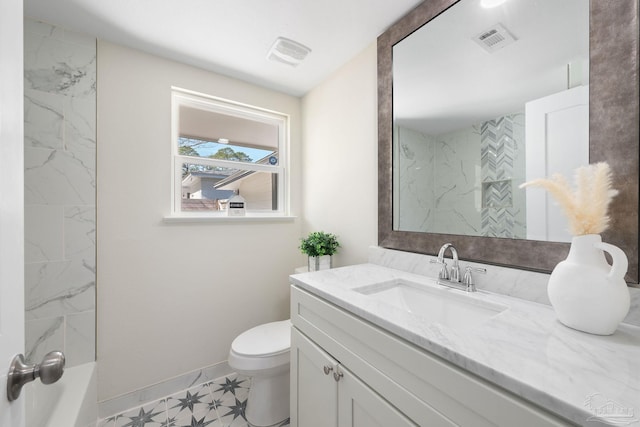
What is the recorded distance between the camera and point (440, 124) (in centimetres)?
129

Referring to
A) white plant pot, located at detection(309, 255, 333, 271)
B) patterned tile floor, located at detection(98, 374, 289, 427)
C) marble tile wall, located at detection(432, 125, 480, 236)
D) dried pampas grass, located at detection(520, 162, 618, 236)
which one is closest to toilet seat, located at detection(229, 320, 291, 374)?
patterned tile floor, located at detection(98, 374, 289, 427)

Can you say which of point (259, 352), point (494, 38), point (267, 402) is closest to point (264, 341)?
point (259, 352)

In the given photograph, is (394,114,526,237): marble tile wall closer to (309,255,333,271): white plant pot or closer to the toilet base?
(309,255,333,271): white plant pot

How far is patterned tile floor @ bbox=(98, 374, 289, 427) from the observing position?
1.51m

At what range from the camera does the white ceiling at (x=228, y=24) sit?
1339 millimetres

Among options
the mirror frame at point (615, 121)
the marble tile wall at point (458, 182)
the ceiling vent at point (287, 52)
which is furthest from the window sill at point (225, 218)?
the mirror frame at point (615, 121)

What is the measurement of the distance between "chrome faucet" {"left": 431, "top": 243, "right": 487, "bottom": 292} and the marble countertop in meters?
0.15

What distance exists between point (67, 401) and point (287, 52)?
2.29 m

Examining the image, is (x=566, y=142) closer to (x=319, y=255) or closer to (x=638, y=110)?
(x=638, y=110)

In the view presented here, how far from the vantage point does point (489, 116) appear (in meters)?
1.11

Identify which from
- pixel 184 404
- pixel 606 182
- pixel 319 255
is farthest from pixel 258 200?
pixel 606 182

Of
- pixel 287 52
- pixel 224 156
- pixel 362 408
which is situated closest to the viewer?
pixel 362 408

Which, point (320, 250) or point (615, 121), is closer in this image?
point (615, 121)

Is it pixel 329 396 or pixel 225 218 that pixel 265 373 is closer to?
pixel 329 396
